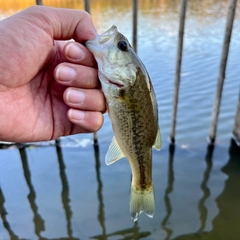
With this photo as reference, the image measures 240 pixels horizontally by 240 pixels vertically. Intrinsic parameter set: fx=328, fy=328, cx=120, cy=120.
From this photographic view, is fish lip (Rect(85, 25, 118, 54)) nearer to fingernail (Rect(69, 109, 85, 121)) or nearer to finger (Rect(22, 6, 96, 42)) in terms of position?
finger (Rect(22, 6, 96, 42))

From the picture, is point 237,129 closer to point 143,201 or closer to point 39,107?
point 143,201

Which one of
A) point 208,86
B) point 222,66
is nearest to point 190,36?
point 208,86

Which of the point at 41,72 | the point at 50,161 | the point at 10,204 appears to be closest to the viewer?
the point at 41,72

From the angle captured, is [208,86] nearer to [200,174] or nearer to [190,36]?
[200,174]

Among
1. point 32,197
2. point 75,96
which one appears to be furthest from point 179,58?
point 75,96

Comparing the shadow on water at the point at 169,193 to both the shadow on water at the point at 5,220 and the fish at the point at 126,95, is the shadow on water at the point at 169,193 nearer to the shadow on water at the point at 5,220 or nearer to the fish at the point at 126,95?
the shadow on water at the point at 5,220

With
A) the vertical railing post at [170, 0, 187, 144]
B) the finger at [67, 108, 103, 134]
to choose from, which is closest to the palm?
the finger at [67, 108, 103, 134]

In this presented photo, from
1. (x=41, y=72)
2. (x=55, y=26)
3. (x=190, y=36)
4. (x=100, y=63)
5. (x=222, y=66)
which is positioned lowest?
(x=190, y=36)
